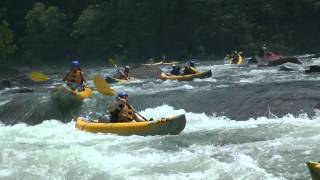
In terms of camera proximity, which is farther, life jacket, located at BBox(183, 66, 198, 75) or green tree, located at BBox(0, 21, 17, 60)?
green tree, located at BBox(0, 21, 17, 60)

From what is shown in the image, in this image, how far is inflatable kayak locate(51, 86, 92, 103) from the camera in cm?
1512

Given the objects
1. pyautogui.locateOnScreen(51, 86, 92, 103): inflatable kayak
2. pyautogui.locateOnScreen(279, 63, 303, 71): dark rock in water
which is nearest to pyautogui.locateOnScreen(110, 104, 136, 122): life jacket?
pyautogui.locateOnScreen(51, 86, 92, 103): inflatable kayak

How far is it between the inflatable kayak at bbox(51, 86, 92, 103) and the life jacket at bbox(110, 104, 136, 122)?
3.59 m

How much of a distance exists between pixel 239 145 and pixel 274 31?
104 ft

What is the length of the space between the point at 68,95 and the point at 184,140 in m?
5.49

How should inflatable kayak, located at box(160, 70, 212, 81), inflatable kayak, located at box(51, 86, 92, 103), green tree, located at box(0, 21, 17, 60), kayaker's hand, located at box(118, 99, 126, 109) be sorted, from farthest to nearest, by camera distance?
green tree, located at box(0, 21, 17, 60) → inflatable kayak, located at box(160, 70, 212, 81) → inflatable kayak, located at box(51, 86, 92, 103) → kayaker's hand, located at box(118, 99, 126, 109)

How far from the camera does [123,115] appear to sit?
1168 cm

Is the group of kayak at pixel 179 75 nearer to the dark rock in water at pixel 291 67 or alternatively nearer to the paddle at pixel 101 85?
the dark rock in water at pixel 291 67

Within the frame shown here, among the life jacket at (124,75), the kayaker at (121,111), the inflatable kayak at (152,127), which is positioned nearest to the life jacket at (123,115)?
the kayaker at (121,111)

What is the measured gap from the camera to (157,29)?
42281 millimetres

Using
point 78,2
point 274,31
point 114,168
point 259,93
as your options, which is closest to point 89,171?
point 114,168

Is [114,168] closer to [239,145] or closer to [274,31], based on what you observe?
[239,145]

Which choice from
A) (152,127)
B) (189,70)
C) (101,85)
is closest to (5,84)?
(189,70)

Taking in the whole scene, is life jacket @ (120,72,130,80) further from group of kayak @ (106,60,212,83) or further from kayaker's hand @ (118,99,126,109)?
kayaker's hand @ (118,99,126,109)
